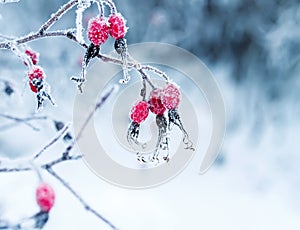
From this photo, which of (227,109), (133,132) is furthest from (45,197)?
(227,109)

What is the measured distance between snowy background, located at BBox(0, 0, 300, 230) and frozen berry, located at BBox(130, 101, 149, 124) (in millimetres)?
1819

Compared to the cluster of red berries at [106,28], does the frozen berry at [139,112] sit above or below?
below

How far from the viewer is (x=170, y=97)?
2.00 feet

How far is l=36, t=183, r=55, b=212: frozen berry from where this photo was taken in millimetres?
599

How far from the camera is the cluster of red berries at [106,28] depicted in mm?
579

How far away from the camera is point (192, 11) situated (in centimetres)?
305

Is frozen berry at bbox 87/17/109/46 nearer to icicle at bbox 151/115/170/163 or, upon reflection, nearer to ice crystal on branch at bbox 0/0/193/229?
ice crystal on branch at bbox 0/0/193/229

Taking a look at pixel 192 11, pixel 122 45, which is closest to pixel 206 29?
pixel 192 11

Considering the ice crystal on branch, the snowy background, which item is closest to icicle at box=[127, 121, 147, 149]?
the ice crystal on branch

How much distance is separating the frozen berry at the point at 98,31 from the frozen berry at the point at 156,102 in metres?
0.09

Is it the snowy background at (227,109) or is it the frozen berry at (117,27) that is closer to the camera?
the frozen berry at (117,27)

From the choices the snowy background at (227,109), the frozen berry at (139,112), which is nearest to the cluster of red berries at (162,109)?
the frozen berry at (139,112)

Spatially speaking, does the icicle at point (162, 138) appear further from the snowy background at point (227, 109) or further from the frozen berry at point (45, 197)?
the snowy background at point (227, 109)

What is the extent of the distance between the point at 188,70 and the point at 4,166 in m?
2.74
